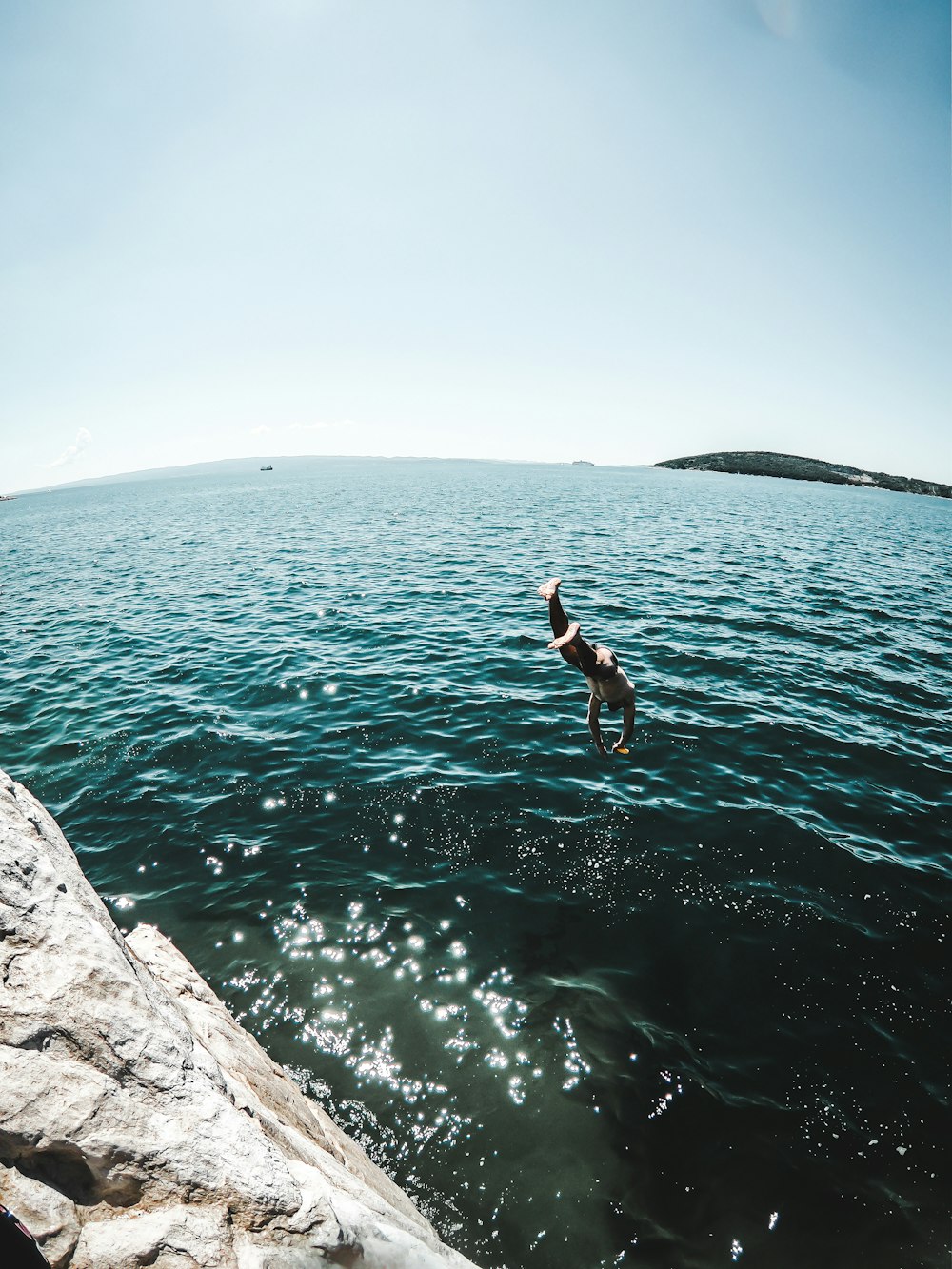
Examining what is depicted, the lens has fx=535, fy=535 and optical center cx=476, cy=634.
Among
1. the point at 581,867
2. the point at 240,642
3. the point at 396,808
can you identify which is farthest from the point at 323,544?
the point at 581,867

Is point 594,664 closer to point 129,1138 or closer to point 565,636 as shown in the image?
point 565,636

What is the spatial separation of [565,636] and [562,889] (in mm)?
5343

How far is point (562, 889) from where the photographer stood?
30.6 feet

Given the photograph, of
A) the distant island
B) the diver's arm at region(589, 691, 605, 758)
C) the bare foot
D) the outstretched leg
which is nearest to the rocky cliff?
the outstretched leg

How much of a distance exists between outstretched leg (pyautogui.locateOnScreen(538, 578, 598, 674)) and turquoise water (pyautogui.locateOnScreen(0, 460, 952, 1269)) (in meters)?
4.61

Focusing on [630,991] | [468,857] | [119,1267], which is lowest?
[630,991]

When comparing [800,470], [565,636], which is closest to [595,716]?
[565,636]

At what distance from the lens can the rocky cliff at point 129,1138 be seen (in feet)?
9.86

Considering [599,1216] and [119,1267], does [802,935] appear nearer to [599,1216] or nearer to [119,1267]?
[599,1216]

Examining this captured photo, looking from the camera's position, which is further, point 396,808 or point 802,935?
point 396,808

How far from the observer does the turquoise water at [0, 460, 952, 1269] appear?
5934 millimetres

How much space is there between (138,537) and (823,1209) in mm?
58486

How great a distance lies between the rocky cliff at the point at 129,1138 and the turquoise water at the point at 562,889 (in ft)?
7.65

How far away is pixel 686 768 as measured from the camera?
490 inches
